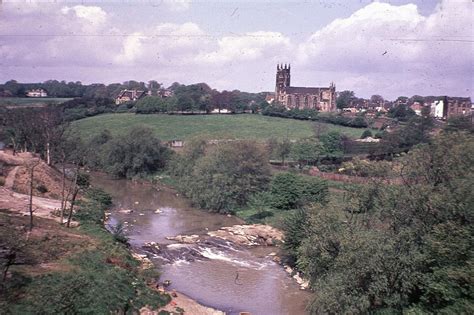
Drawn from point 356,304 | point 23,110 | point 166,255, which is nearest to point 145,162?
point 23,110

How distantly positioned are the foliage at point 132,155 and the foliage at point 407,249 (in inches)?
1387

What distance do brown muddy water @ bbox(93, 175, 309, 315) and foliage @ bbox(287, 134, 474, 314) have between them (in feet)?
9.25

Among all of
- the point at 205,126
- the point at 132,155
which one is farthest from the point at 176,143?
the point at 132,155

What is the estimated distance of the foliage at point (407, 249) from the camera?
58.5ft

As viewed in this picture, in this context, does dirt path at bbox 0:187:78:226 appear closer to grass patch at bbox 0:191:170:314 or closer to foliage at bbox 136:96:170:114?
grass patch at bbox 0:191:170:314

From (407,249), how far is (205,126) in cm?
6660

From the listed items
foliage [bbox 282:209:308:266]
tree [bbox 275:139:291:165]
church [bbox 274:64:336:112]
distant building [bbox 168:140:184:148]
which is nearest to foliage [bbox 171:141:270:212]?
foliage [bbox 282:209:308:266]

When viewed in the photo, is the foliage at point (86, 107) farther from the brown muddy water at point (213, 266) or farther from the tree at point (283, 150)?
the brown muddy water at point (213, 266)

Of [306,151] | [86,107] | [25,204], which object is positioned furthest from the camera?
[86,107]

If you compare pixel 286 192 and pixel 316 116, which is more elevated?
pixel 316 116

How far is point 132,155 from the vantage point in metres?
55.7

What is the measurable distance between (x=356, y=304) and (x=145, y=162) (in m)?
41.1

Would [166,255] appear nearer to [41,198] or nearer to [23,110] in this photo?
[41,198]

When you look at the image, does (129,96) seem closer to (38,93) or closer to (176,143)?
(38,93)
